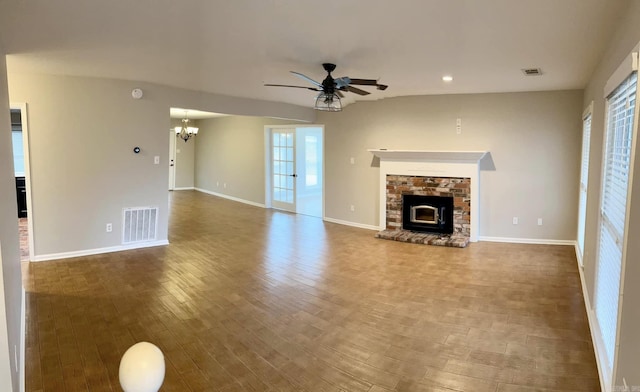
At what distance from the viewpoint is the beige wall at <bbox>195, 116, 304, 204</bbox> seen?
32.1 feet

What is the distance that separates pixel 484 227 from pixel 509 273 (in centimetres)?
186

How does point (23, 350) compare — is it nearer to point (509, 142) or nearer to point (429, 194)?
point (429, 194)

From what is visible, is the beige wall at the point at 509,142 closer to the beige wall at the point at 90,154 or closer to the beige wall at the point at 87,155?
the beige wall at the point at 90,154

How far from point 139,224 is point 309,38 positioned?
12.9 ft

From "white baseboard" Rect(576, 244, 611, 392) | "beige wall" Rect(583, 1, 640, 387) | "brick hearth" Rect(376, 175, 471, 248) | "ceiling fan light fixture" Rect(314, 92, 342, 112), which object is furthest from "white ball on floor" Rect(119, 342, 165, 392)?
"brick hearth" Rect(376, 175, 471, 248)

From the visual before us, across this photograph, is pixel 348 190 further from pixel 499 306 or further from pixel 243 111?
pixel 499 306

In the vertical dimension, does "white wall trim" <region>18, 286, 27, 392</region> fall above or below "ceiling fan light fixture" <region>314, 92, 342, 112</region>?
below

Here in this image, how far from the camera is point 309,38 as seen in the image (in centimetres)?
334

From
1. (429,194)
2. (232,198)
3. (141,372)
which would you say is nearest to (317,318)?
(141,372)

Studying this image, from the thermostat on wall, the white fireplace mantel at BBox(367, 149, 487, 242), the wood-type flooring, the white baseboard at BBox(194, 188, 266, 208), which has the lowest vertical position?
the wood-type flooring

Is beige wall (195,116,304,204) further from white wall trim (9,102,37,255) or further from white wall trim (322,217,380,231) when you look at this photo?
white wall trim (9,102,37,255)

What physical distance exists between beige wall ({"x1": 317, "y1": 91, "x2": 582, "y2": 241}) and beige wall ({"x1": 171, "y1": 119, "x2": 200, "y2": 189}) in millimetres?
7283

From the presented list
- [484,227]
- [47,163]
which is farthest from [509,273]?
[47,163]

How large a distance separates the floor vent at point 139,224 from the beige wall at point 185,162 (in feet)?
23.4
